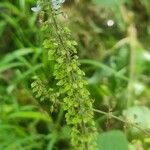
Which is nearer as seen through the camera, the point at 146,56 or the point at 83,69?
the point at 83,69

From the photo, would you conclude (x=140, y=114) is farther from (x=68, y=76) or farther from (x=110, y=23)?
(x=68, y=76)

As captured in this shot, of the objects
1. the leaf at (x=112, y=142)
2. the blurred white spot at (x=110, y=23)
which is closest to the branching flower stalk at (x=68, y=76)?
the leaf at (x=112, y=142)

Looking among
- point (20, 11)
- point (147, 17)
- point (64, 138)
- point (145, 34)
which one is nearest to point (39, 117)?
point (64, 138)

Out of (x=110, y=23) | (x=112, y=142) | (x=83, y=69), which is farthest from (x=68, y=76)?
(x=110, y=23)

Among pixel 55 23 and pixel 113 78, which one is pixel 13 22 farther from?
pixel 55 23

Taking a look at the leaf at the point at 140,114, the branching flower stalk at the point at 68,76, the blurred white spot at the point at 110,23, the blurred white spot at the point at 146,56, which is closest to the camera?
the branching flower stalk at the point at 68,76

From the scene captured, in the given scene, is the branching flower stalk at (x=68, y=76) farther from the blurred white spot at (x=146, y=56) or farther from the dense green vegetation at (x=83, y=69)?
the blurred white spot at (x=146, y=56)
